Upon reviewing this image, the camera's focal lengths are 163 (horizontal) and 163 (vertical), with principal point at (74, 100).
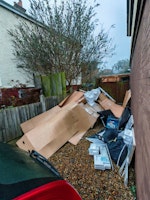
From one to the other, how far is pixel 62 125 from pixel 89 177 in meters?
1.69

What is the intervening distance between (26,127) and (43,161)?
3369 mm

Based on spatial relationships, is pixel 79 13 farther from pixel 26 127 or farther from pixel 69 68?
pixel 26 127

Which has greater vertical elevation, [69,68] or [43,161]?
[69,68]

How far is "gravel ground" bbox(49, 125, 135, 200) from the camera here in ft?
7.42

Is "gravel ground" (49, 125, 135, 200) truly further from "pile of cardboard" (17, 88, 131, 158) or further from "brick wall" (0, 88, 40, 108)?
"brick wall" (0, 88, 40, 108)

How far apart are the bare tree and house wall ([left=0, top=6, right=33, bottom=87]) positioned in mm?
288

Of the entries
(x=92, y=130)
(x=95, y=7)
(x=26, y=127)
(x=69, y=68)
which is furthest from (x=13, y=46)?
(x=92, y=130)

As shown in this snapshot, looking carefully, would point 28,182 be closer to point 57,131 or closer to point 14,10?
point 57,131

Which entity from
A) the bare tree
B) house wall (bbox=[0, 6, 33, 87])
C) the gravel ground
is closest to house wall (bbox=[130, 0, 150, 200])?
the gravel ground

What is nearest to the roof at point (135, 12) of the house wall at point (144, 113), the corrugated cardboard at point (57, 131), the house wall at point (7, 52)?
the house wall at point (144, 113)

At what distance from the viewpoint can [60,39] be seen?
7371 millimetres

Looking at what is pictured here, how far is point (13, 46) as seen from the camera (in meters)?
7.97

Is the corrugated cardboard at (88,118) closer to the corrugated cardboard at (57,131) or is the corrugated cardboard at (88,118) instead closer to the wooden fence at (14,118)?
the corrugated cardboard at (57,131)

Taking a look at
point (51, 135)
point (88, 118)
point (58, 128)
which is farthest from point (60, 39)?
point (51, 135)
